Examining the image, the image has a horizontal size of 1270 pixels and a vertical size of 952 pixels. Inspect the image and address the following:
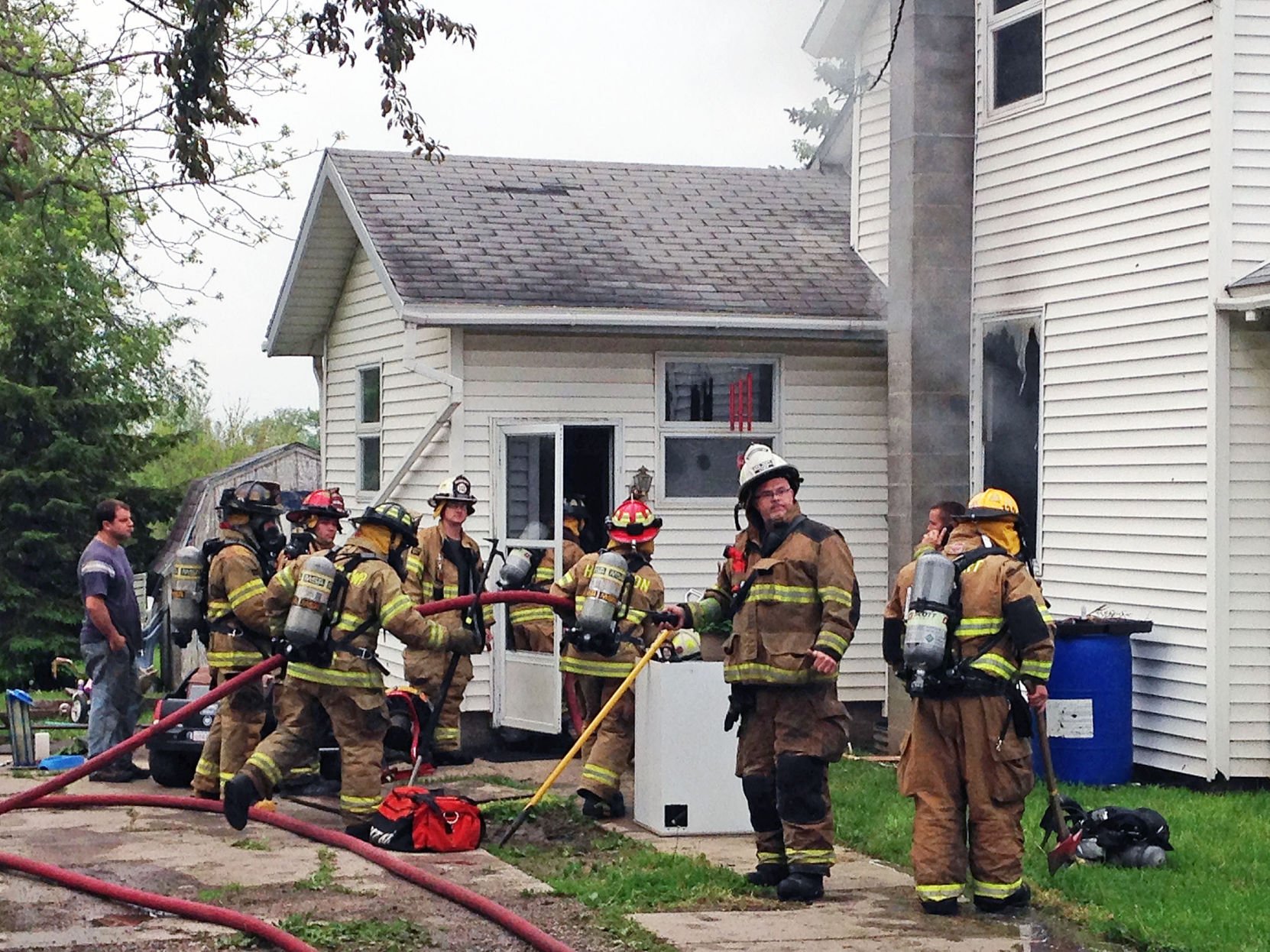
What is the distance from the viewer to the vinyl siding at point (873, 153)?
544 inches

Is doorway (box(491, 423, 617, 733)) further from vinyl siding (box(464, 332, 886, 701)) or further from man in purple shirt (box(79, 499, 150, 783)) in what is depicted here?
man in purple shirt (box(79, 499, 150, 783))

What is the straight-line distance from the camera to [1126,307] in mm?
11406

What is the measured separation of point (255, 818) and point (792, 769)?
3.07 meters

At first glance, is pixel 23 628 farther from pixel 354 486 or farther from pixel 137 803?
pixel 137 803

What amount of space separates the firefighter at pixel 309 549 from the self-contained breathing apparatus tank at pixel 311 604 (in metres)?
0.49

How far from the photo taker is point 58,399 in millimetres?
19250

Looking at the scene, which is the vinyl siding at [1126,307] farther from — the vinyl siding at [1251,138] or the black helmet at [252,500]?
the black helmet at [252,500]

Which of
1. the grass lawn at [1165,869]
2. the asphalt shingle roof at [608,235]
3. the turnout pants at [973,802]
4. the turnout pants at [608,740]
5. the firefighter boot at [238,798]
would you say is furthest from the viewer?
the asphalt shingle roof at [608,235]

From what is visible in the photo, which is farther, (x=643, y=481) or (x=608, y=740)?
(x=643, y=481)

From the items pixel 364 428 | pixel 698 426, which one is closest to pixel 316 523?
pixel 698 426

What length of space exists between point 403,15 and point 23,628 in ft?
43.2

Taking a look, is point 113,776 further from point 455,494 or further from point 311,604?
point 311,604

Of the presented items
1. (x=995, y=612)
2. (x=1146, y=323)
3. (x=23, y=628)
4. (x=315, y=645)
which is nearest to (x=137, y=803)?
(x=315, y=645)

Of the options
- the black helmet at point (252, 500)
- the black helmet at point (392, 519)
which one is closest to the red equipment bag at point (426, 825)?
the black helmet at point (392, 519)
